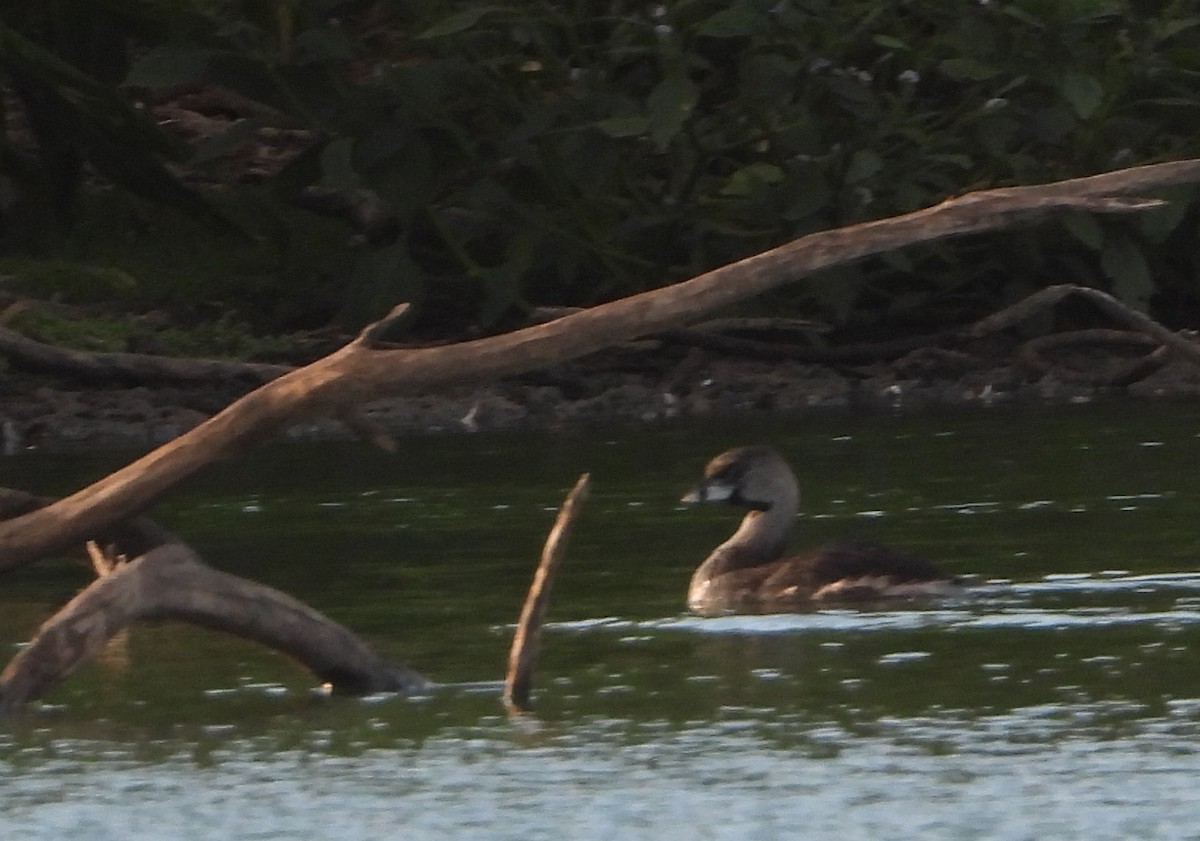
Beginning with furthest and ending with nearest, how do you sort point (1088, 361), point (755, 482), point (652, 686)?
point (1088, 361) < point (755, 482) < point (652, 686)

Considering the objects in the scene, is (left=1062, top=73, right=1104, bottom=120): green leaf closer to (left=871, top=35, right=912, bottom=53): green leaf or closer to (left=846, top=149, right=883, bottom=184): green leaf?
(left=871, top=35, right=912, bottom=53): green leaf

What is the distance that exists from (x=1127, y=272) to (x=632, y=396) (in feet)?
9.53

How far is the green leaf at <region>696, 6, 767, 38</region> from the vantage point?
710 inches

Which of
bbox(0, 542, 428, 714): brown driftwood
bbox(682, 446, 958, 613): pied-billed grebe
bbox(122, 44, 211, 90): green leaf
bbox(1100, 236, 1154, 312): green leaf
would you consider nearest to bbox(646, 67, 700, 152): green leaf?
bbox(122, 44, 211, 90): green leaf

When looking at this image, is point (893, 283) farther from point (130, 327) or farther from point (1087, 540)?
point (1087, 540)

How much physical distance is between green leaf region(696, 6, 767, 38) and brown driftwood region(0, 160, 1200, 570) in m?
9.11

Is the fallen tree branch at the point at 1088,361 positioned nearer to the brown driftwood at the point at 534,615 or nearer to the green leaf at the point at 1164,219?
the green leaf at the point at 1164,219

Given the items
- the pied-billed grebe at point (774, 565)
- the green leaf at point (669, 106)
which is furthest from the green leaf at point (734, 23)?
the pied-billed grebe at point (774, 565)

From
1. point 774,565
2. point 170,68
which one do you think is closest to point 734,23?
point 170,68

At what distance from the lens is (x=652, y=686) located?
950 centimetres

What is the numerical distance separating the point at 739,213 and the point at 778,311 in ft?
2.69

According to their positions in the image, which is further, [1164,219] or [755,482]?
[1164,219]

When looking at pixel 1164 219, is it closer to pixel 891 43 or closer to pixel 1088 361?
pixel 1088 361

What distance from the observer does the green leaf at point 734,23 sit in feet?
59.2
